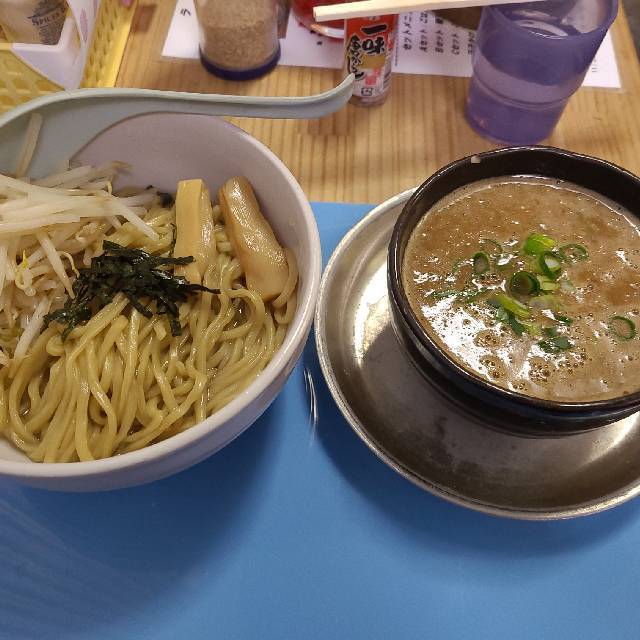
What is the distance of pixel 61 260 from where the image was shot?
103cm

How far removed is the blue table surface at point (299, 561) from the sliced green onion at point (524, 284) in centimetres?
38

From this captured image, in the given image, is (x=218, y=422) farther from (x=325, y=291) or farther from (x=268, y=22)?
(x=268, y=22)

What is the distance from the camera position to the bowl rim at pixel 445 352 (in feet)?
2.56

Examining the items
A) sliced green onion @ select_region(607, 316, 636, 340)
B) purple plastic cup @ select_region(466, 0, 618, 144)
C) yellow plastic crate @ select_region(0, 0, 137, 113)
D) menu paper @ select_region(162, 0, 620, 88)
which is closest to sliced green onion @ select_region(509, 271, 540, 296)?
sliced green onion @ select_region(607, 316, 636, 340)

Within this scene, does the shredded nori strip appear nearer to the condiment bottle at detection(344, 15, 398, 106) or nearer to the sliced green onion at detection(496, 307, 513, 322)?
the sliced green onion at detection(496, 307, 513, 322)

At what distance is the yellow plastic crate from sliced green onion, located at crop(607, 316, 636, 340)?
4.17 ft

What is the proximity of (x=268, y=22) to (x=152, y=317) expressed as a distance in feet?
3.14

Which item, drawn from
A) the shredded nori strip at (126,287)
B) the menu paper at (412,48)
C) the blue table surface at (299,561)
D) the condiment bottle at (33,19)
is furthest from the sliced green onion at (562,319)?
the condiment bottle at (33,19)

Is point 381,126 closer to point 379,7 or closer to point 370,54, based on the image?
point 370,54

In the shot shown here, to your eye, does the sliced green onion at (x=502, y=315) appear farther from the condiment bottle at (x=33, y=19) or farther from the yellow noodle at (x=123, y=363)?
the condiment bottle at (x=33, y=19)

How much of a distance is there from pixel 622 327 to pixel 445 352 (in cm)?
33

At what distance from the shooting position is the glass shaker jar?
1.52 meters

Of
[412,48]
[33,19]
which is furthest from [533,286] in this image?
[33,19]

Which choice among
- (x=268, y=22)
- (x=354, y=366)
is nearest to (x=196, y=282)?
(x=354, y=366)
